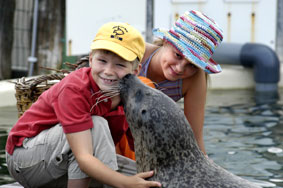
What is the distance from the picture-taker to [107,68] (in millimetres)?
3201

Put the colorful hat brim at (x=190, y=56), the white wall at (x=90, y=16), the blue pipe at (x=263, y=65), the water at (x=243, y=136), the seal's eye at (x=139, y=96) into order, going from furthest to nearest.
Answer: the blue pipe at (x=263, y=65)
the white wall at (x=90, y=16)
the water at (x=243, y=136)
the colorful hat brim at (x=190, y=56)
the seal's eye at (x=139, y=96)

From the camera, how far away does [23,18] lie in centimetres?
980

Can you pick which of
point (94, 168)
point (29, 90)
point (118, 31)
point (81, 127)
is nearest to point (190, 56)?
point (118, 31)

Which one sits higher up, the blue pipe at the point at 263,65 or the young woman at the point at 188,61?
the young woman at the point at 188,61

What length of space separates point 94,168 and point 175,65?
1122 millimetres

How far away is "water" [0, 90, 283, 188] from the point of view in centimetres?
480

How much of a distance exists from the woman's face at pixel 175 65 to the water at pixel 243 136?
43.5 inches

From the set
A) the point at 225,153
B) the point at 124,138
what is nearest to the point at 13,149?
the point at 124,138

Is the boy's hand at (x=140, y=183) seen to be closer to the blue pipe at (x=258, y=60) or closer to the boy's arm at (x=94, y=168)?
the boy's arm at (x=94, y=168)

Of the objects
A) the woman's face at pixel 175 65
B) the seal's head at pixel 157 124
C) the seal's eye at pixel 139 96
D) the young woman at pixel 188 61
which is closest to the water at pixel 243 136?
the young woman at pixel 188 61

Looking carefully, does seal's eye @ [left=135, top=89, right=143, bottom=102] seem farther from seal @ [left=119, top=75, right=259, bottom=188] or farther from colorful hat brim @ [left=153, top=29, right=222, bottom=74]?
colorful hat brim @ [left=153, top=29, right=222, bottom=74]

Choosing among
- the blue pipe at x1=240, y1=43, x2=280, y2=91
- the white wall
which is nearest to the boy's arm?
the white wall

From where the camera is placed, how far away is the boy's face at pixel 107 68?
3213 mm

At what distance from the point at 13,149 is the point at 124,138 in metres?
0.79
